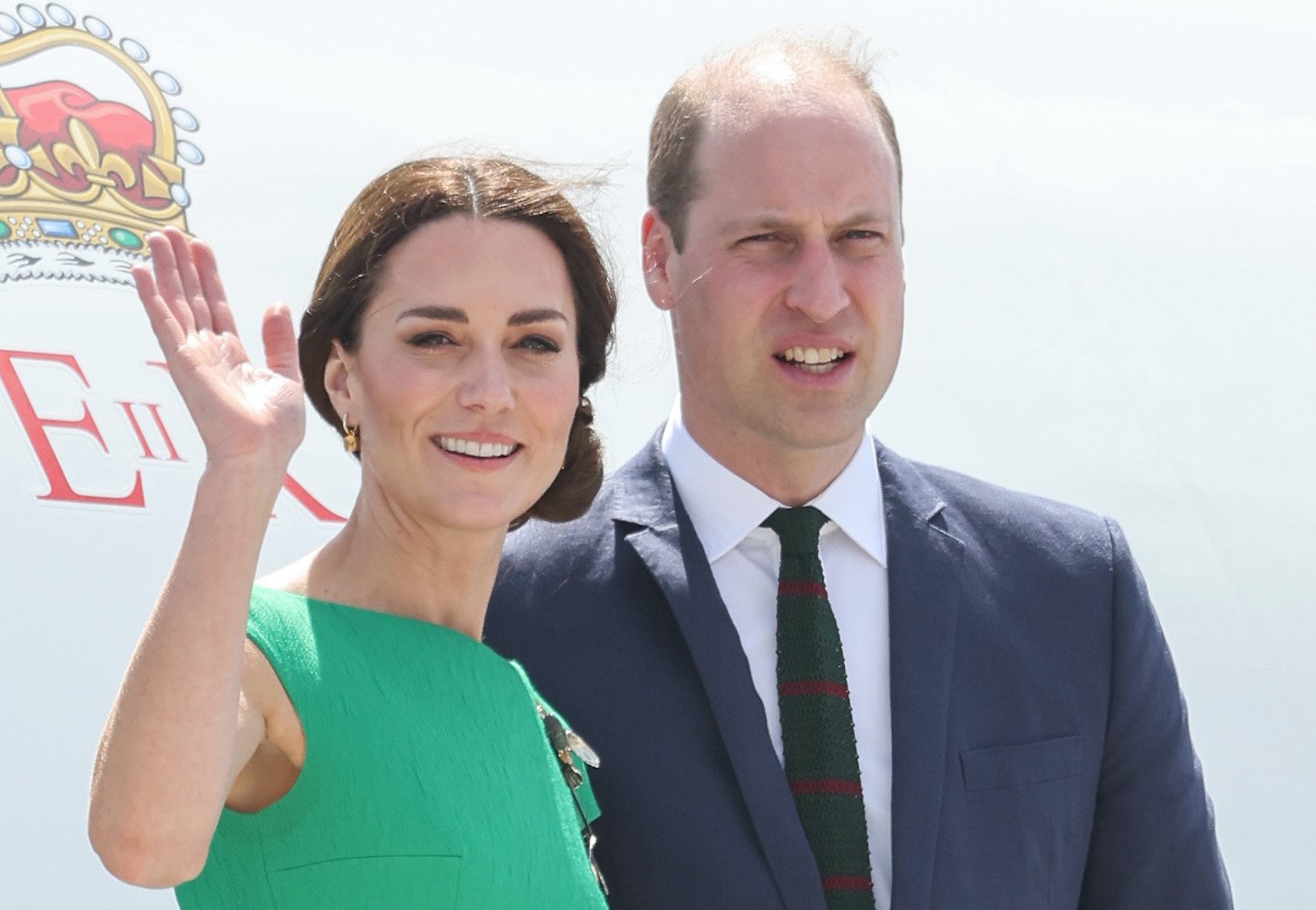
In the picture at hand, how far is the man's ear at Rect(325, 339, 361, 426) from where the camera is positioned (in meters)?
1.97

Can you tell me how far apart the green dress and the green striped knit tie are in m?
0.30

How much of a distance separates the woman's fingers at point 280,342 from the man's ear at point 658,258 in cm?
86

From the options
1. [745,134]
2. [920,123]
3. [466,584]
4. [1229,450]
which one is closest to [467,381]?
[466,584]

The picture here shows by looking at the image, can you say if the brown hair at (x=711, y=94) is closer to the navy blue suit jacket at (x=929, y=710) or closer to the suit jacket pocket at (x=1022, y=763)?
the navy blue suit jacket at (x=929, y=710)

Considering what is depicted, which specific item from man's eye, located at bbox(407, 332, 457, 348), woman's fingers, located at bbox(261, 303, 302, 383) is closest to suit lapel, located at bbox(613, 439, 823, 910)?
man's eye, located at bbox(407, 332, 457, 348)

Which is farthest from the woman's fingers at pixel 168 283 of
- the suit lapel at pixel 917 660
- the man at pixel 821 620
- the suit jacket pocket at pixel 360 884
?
the suit lapel at pixel 917 660

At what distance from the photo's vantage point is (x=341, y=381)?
1.98 meters

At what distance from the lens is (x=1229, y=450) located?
3285 millimetres

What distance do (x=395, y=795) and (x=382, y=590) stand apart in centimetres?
31

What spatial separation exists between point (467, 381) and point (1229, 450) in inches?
75.3

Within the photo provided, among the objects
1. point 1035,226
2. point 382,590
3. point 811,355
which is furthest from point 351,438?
point 1035,226

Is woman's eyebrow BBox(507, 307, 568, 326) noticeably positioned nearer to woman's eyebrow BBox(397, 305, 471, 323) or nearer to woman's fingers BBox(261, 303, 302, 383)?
woman's eyebrow BBox(397, 305, 471, 323)

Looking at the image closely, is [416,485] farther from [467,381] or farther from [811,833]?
[811,833]

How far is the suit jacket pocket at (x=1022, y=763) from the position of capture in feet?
6.93
